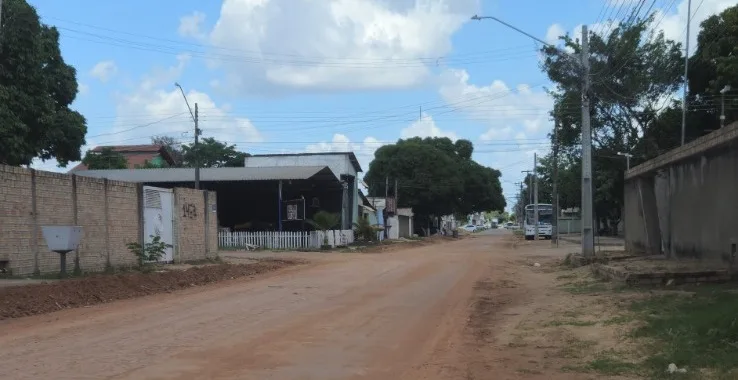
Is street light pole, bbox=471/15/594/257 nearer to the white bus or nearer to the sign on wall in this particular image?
the sign on wall

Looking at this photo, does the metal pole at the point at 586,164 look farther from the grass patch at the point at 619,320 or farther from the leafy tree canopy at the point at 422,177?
the leafy tree canopy at the point at 422,177

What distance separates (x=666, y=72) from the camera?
4356cm

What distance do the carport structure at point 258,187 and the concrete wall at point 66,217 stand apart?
65.0ft

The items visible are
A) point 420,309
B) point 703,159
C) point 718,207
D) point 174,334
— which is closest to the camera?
point 174,334

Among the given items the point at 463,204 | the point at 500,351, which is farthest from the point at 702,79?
the point at 463,204

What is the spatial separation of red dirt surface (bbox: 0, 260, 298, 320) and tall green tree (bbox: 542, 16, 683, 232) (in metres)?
19.6

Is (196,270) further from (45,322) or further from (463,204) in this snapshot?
(463,204)

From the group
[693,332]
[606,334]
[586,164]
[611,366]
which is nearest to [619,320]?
[606,334]

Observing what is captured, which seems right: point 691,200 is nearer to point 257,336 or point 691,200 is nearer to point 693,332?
point 693,332

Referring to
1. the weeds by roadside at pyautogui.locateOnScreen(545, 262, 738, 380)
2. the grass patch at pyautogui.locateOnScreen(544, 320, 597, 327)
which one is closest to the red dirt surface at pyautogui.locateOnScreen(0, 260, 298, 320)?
the grass patch at pyautogui.locateOnScreen(544, 320, 597, 327)

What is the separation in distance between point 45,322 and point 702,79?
41.8 m

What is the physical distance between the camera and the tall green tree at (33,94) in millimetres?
25984

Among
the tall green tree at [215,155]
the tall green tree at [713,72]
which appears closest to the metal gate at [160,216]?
the tall green tree at [713,72]

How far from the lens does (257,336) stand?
9477 mm
